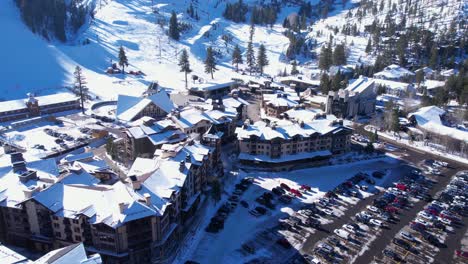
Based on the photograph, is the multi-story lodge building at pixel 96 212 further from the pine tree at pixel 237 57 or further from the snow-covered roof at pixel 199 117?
the pine tree at pixel 237 57

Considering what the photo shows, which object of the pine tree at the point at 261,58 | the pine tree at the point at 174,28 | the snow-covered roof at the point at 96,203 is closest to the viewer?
the snow-covered roof at the point at 96,203

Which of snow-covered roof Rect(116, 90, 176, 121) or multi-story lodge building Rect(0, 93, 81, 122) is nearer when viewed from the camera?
snow-covered roof Rect(116, 90, 176, 121)

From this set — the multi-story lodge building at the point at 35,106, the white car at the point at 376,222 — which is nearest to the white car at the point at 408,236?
the white car at the point at 376,222

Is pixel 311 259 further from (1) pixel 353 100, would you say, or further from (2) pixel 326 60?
(2) pixel 326 60

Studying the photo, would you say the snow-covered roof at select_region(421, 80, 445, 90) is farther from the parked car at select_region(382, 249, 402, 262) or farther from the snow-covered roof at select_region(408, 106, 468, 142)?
the parked car at select_region(382, 249, 402, 262)

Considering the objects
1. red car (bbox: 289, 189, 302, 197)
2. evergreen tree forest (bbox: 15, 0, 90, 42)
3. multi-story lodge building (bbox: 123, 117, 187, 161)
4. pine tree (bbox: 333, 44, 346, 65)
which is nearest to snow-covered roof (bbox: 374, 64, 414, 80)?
Answer: pine tree (bbox: 333, 44, 346, 65)

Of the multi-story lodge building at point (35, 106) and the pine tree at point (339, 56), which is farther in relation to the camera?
the pine tree at point (339, 56)
